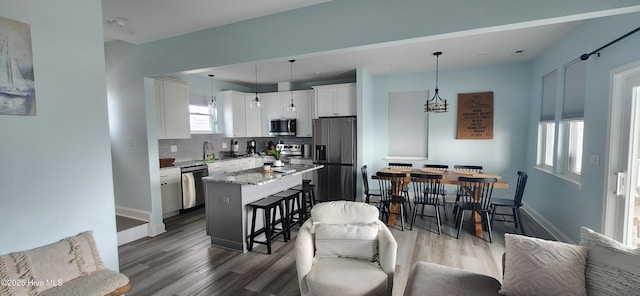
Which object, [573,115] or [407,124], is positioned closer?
[573,115]

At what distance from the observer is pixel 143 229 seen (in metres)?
3.77

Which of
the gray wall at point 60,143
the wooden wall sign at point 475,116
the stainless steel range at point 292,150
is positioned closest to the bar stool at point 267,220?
the gray wall at point 60,143

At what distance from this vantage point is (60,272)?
5.73 feet

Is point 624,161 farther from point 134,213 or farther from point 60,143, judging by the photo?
point 134,213

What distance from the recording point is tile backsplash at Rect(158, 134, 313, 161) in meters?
5.03

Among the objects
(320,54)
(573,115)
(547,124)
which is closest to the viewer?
(320,54)

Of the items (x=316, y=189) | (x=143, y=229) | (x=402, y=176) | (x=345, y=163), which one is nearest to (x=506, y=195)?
(x=402, y=176)

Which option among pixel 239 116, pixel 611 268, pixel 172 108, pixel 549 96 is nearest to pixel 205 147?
pixel 239 116

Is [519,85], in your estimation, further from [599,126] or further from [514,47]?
[599,126]

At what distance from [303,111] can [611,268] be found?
517 cm

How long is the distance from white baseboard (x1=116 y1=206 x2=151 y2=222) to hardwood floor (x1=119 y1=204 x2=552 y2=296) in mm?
353

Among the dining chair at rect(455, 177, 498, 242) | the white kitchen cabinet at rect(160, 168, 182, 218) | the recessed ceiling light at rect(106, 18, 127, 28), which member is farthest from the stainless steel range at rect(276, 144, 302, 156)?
the recessed ceiling light at rect(106, 18, 127, 28)

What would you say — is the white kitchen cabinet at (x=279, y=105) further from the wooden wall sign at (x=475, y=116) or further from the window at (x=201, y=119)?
the wooden wall sign at (x=475, y=116)

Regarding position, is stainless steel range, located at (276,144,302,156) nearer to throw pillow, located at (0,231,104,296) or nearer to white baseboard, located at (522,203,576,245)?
throw pillow, located at (0,231,104,296)
